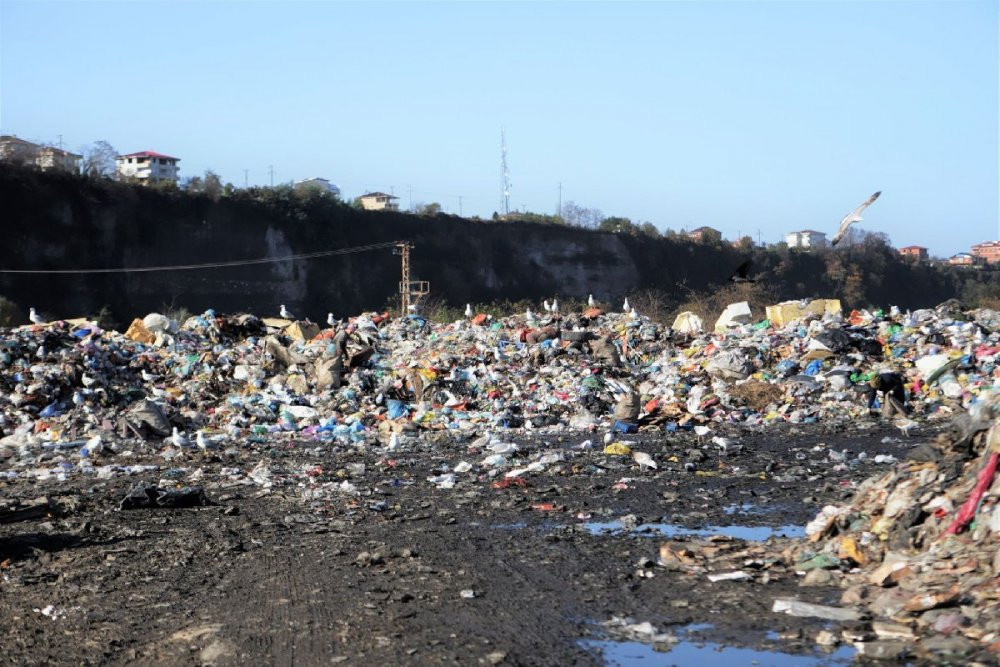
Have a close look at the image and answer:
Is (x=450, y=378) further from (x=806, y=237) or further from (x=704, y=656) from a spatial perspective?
(x=806, y=237)

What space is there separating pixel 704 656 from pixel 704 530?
6.95ft

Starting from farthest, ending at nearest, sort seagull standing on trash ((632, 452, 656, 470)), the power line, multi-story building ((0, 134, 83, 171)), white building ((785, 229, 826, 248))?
white building ((785, 229, 826, 248))
multi-story building ((0, 134, 83, 171))
the power line
seagull standing on trash ((632, 452, 656, 470))

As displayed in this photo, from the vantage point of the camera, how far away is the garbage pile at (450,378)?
10.6 metres

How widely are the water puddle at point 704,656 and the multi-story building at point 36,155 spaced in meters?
33.9

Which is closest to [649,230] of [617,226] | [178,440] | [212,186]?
[617,226]

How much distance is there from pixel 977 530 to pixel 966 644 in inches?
35.5

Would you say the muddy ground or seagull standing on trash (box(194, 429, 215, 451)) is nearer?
the muddy ground

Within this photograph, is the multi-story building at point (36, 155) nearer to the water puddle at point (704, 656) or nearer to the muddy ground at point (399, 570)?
the muddy ground at point (399, 570)

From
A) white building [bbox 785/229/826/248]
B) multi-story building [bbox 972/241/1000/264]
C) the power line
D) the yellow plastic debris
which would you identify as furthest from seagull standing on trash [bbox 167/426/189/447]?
multi-story building [bbox 972/241/1000/264]

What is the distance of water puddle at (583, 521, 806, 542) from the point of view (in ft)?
18.6

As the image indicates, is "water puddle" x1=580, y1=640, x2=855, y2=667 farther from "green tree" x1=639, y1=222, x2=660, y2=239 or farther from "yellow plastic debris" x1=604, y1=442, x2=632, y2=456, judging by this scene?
"green tree" x1=639, y1=222, x2=660, y2=239

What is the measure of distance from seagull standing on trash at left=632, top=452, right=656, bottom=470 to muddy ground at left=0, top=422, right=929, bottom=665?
91 mm

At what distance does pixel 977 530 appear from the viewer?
4355 mm

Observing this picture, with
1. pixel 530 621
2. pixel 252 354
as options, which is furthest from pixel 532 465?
pixel 252 354
